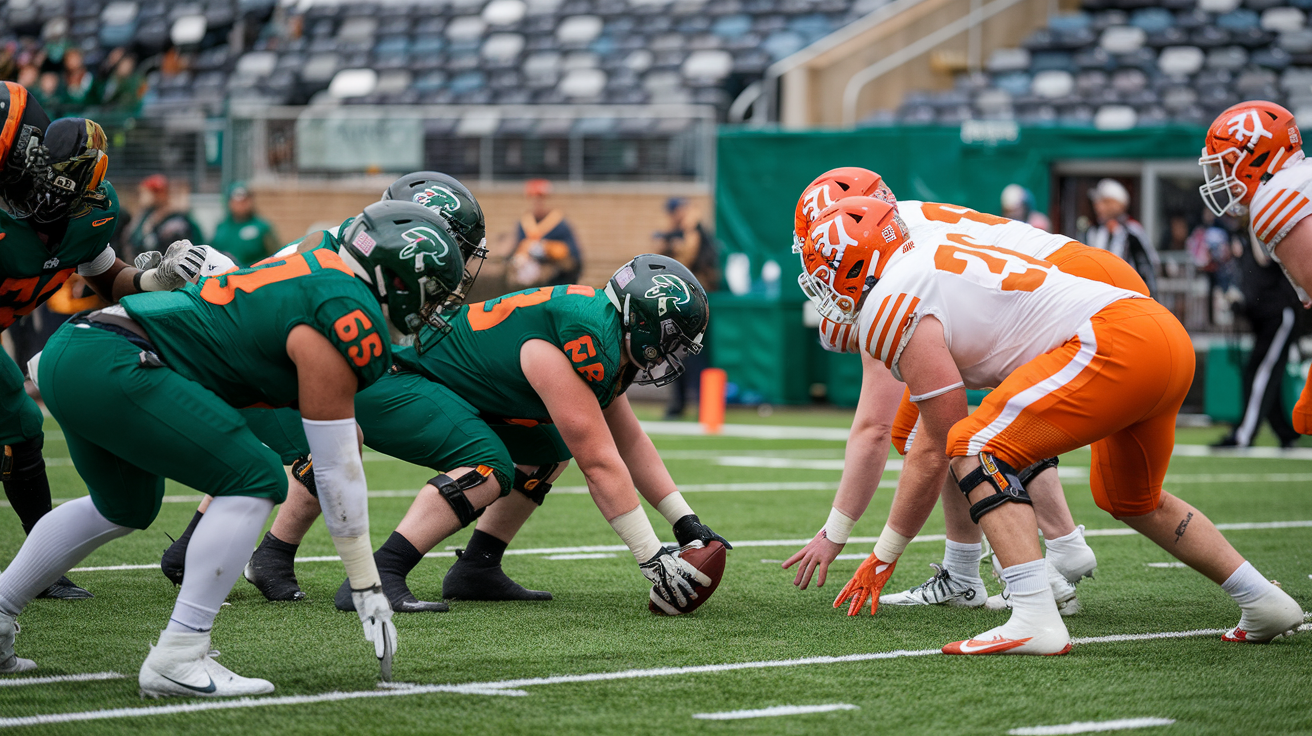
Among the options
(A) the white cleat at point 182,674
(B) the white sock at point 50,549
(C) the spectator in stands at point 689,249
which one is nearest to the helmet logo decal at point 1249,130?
(A) the white cleat at point 182,674

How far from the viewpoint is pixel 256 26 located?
21141 millimetres

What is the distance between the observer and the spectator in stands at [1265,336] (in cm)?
1084

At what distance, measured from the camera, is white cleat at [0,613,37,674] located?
3762 mm

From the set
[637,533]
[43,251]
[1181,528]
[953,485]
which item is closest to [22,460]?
[43,251]

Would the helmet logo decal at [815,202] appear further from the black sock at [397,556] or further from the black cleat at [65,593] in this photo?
the black cleat at [65,593]

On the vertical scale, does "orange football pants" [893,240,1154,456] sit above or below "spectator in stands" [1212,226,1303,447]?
above

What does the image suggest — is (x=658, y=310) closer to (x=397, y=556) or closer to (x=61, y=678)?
(x=397, y=556)

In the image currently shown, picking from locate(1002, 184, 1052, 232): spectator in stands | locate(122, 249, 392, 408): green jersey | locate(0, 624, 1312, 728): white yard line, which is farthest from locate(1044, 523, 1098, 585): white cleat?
locate(1002, 184, 1052, 232): spectator in stands

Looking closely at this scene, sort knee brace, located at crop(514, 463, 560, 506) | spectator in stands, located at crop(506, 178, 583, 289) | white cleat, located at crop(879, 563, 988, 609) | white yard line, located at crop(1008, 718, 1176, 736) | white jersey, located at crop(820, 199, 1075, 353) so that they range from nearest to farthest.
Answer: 1. white yard line, located at crop(1008, 718, 1176, 736)
2. white jersey, located at crop(820, 199, 1075, 353)
3. white cleat, located at crop(879, 563, 988, 609)
4. knee brace, located at crop(514, 463, 560, 506)
5. spectator in stands, located at crop(506, 178, 583, 289)

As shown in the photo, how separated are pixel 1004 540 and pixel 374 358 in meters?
1.87

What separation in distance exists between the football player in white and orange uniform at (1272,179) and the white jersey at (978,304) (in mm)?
981

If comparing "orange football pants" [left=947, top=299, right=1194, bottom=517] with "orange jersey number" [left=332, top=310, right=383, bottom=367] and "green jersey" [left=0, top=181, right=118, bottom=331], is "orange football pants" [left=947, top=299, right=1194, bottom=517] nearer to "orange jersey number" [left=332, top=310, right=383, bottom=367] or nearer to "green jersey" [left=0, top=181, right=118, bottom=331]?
"orange jersey number" [left=332, top=310, right=383, bottom=367]

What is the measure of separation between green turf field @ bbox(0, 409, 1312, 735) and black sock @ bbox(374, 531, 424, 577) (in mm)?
175

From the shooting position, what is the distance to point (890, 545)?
4637 mm
